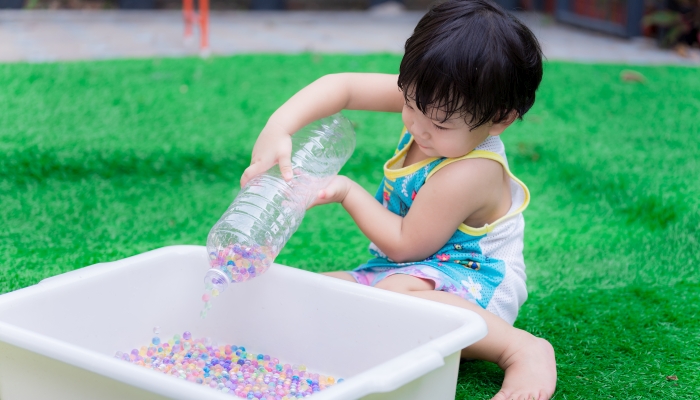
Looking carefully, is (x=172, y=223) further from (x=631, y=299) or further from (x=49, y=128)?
(x=631, y=299)

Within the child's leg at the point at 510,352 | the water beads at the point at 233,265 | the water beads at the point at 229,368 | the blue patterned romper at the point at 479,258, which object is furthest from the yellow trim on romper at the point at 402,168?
the water beads at the point at 229,368

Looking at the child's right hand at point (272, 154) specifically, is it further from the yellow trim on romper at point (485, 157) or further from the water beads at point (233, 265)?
the yellow trim on romper at point (485, 157)

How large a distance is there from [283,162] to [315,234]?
82cm

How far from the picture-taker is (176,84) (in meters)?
3.56

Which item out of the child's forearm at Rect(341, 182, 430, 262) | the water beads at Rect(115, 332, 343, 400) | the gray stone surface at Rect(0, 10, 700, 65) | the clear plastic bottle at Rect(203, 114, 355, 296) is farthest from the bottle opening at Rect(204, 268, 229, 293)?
the gray stone surface at Rect(0, 10, 700, 65)

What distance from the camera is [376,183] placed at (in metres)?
2.74

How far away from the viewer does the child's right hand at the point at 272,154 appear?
151 centimetres

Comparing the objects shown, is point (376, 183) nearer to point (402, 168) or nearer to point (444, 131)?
point (402, 168)

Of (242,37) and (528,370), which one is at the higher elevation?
(528,370)

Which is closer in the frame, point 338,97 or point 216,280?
point 216,280

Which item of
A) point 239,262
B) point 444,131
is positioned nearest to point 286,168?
point 239,262

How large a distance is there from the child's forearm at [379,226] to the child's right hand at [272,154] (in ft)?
0.46

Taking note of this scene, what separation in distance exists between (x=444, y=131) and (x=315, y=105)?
1.11ft

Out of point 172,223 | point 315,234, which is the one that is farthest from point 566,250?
point 172,223
